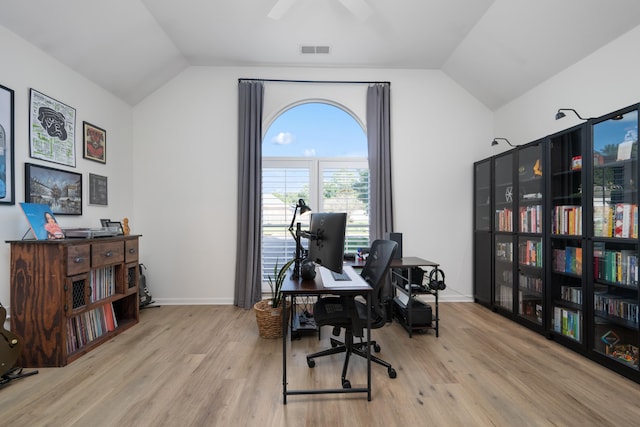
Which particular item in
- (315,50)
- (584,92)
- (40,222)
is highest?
(315,50)

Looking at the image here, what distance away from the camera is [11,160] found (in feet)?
7.57

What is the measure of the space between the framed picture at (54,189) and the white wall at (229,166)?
3.08 feet

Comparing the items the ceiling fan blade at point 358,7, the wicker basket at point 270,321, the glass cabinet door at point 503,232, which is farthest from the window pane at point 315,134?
the wicker basket at point 270,321

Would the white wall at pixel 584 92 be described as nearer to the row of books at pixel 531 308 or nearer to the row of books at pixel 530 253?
the row of books at pixel 530 253

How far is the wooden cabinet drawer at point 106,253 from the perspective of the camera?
8.40 feet

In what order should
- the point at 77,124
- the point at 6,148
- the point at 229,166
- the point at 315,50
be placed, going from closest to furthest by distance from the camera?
the point at 6,148
the point at 77,124
the point at 315,50
the point at 229,166

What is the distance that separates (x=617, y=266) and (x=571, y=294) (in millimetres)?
546

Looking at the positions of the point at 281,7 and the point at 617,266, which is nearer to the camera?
the point at 617,266

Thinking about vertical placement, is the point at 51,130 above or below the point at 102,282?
above

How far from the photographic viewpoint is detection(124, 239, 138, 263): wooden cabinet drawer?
9.82 feet

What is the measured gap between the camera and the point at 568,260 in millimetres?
2650

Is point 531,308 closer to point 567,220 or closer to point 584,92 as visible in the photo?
point 567,220

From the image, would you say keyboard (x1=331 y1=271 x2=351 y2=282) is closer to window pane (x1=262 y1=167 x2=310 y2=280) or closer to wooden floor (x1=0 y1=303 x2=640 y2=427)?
wooden floor (x1=0 y1=303 x2=640 y2=427)

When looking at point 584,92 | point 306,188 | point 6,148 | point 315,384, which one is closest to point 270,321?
point 315,384
